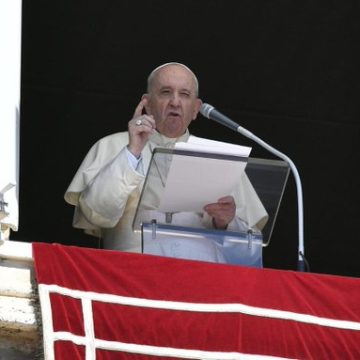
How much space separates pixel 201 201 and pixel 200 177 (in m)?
0.13

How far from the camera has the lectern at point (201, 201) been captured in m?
5.86

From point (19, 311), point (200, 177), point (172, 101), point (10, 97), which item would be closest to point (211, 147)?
point (200, 177)

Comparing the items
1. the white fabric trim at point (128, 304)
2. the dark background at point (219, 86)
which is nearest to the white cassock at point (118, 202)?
the white fabric trim at point (128, 304)

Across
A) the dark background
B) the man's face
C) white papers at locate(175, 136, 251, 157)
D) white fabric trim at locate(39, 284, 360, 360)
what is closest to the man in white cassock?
the man's face

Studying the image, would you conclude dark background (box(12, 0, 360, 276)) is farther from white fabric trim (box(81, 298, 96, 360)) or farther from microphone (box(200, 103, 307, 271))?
white fabric trim (box(81, 298, 96, 360))

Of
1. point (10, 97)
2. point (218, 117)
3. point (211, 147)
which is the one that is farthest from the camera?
point (10, 97)

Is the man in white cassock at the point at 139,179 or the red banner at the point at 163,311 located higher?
the man in white cassock at the point at 139,179

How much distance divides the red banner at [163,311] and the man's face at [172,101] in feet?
3.80

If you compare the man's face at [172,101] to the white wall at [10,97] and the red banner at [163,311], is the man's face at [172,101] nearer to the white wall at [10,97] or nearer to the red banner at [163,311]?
the white wall at [10,97]

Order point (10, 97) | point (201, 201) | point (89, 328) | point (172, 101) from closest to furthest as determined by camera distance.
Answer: point (89, 328) → point (201, 201) → point (10, 97) → point (172, 101)

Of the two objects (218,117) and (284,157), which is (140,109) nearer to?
(218,117)

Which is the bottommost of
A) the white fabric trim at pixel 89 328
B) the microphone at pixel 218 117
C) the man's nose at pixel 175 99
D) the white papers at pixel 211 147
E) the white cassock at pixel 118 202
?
the white fabric trim at pixel 89 328

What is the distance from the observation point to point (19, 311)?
19.3 ft

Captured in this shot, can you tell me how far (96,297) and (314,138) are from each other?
8.65ft
